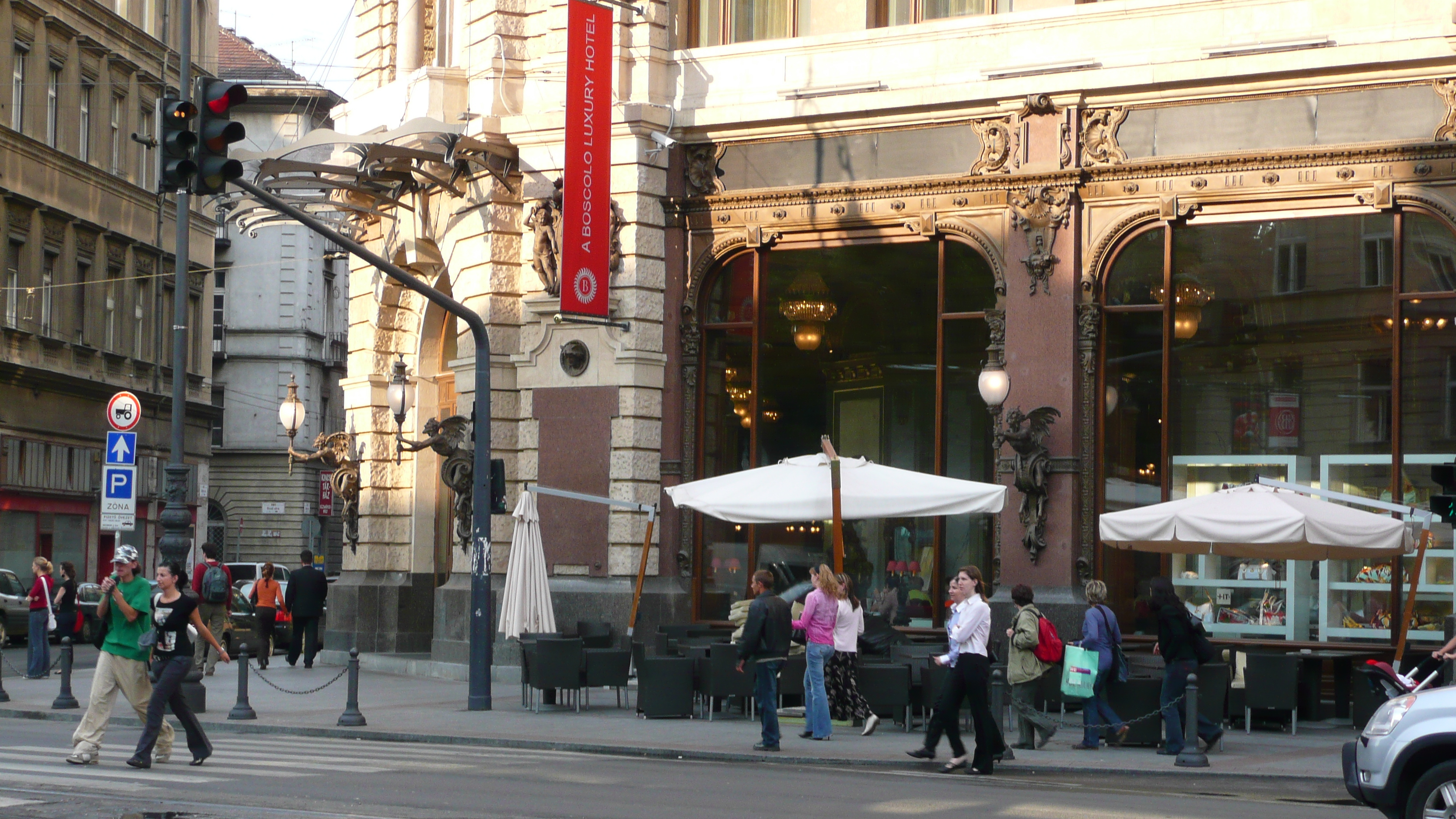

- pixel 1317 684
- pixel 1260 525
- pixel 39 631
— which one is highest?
pixel 1260 525

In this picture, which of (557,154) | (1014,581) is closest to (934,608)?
(1014,581)

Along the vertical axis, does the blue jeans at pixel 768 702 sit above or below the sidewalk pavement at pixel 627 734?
above

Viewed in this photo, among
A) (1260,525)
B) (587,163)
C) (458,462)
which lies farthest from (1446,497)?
(458,462)

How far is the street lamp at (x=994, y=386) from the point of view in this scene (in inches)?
813

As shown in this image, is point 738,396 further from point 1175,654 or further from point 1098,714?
point 1175,654

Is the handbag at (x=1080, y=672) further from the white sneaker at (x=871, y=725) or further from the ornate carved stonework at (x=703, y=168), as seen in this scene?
the ornate carved stonework at (x=703, y=168)

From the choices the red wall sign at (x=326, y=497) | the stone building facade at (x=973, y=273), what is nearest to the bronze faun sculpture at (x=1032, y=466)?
the stone building facade at (x=973, y=273)

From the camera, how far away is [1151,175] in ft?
68.0

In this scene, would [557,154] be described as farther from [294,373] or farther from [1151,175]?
[294,373]

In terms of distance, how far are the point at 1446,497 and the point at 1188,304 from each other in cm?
556

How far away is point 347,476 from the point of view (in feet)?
90.4

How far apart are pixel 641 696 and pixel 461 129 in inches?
340

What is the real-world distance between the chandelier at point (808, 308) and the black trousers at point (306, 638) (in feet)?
29.9

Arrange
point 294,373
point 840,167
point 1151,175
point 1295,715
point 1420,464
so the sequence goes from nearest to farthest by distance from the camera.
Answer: point 1295,715
point 1420,464
point 1151,175
point 840,167
point 294,373
